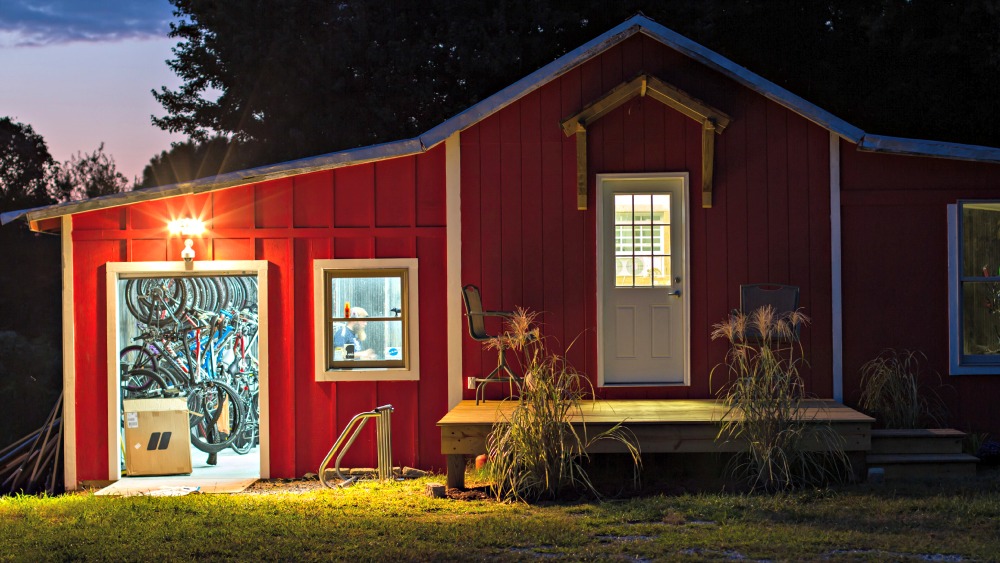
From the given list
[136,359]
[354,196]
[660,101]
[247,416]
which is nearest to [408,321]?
[354,196]

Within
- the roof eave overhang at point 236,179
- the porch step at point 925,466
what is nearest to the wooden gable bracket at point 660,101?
the roof eave overhang at point 236,179

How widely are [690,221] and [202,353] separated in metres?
5.57

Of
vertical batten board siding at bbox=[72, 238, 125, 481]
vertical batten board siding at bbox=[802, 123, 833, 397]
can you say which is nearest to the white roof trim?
vertical batten board siding at bbox=[802, 123, 833, 397]

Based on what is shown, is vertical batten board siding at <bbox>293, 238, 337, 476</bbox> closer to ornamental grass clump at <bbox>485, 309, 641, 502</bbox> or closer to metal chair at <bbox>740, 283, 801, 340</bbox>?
ornamental grass clump at <bbox>485, 309, 641, 502</bbox>

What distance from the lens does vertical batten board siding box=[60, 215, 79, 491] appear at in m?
9.13

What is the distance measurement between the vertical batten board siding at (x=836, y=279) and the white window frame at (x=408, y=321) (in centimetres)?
353

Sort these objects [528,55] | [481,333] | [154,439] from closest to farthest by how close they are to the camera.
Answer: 1. [481,333]
2. [154,439]
3. [528,55]

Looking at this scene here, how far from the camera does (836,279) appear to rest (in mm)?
9047

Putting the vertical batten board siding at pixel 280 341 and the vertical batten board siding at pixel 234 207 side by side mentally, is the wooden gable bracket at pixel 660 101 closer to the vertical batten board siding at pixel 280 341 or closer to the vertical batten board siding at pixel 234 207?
the vertical batten board siding at pixel 234 207

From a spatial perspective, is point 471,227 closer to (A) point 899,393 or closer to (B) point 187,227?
(B) point 187,227

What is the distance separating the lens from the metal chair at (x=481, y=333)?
28.2ft

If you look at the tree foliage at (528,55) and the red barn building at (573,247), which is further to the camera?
the tree foliage at (528,55)

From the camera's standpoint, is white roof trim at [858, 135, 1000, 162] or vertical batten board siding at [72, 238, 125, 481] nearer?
white roof trim at [858, 135, 1000, 162]

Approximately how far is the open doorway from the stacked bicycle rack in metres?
0.01
